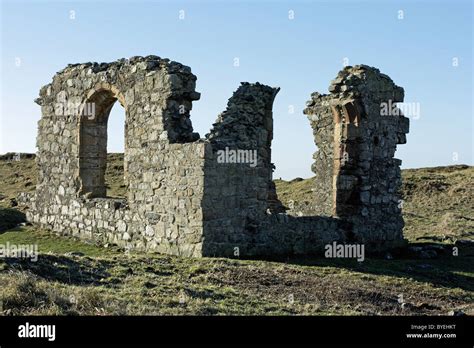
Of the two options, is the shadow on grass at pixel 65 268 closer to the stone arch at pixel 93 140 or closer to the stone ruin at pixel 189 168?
the stone ruin at pixel 189 168

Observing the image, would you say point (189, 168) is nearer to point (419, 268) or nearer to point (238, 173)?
point (238, 173)

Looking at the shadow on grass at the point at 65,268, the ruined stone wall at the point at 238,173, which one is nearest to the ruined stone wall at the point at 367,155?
the ruined stone wall at the point at 238,173

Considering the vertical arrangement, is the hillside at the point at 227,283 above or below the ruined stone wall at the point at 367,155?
below

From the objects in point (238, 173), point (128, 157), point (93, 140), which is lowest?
point (238, 173)

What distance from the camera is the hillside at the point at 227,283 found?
763cm

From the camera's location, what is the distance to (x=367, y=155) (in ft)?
51.9

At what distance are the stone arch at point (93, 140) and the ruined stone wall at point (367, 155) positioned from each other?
19.2 feet

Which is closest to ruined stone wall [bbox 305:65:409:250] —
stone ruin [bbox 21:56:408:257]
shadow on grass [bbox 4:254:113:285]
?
stone ruin [bbox 21:56:408:257]

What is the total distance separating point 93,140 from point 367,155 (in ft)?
23.1

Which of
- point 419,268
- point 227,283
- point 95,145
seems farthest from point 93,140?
point 419,268

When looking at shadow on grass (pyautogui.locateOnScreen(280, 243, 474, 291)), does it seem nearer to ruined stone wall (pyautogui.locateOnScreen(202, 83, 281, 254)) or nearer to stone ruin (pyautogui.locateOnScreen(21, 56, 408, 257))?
stone ruin (pyautogui.locateOnScreen(21, 56, 408, 257))
